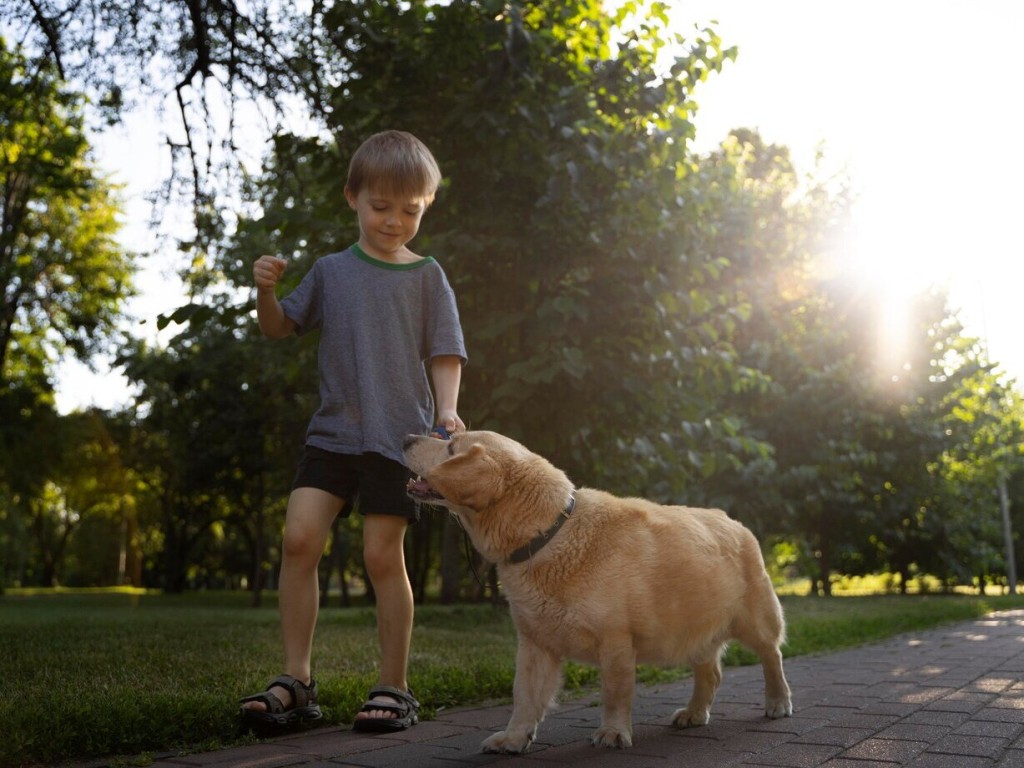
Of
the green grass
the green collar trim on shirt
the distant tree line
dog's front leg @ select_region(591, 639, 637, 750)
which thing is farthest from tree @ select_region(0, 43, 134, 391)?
dog's front leg @ select_region(591, 639, 637, 750)

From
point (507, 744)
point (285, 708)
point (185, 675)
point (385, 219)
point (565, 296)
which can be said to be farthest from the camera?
point (565, 296)

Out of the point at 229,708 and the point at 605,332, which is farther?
the point at 605,332

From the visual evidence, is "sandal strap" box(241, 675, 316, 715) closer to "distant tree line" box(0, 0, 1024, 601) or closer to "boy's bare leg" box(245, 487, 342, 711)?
"boy's bare leg" box(245, 487, 342, 711)

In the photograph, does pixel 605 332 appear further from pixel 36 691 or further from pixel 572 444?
pixel 36 691

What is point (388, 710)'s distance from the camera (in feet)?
13.7

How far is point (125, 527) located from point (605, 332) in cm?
5281

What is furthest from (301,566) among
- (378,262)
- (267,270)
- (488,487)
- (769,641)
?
(769,641)

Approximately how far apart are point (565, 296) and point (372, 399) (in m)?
4.32

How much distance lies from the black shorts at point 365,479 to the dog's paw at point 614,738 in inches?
50.0

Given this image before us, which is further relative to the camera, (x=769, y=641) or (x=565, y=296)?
(x=565, y=296)

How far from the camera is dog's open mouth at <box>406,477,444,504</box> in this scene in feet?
12.8

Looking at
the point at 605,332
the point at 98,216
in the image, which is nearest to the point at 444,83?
the point at 605,332

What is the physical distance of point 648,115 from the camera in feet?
30.6

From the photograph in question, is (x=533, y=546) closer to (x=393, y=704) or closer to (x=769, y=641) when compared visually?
(x=393, y=704)
